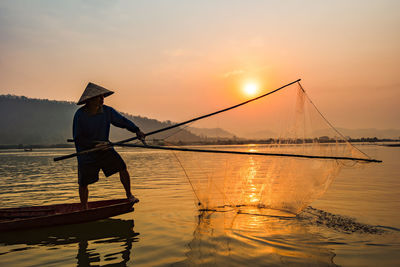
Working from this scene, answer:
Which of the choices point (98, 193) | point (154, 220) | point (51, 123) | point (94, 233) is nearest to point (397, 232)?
point (154, 220)

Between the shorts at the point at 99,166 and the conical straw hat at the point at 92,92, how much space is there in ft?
3.74

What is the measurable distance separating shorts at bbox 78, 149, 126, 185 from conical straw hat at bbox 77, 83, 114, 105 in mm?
1139

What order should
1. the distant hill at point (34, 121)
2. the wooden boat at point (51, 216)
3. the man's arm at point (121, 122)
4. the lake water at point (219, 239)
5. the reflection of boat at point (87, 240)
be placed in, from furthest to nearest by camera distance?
the distant hill at point (34, 121)
the man's arm at point (121, 122)
the wooden boat at point (51, 216)
the reflection of boat at point (87, 240)
the lake water at point (219, 239)

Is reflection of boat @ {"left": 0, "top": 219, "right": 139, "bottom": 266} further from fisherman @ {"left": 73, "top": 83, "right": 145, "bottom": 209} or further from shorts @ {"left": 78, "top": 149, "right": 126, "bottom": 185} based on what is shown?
shorts @ {"left": 78, "top": 149, "right": 126, "bottom": 185}

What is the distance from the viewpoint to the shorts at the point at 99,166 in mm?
6312

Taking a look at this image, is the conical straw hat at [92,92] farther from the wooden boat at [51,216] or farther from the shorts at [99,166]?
the wooden boat at [51,216]

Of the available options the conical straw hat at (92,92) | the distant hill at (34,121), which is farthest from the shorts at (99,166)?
the distant hill at (34,121)

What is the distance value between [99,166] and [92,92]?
154cm

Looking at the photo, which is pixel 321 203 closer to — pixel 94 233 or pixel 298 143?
pixel 298 143

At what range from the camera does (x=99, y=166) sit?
6.51m

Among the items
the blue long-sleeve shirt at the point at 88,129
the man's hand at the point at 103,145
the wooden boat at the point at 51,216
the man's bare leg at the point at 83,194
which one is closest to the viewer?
the wooden boat at the point at 51,216

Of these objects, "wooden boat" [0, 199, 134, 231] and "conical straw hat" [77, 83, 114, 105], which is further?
"conical straw hat" [77, 83, 114, 105]

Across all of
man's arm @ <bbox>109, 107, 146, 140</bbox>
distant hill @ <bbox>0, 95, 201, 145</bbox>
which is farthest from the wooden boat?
distant hill @ <bbox>0, 95, 201, 145</bbox>

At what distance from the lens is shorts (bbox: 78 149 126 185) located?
6312 mm
